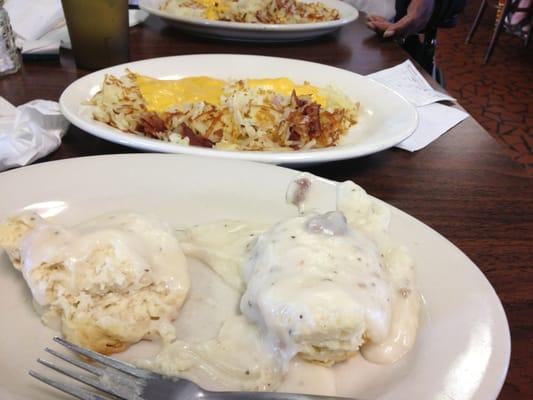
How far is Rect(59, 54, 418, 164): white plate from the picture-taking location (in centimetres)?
102

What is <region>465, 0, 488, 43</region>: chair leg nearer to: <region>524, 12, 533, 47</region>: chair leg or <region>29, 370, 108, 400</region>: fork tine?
<region>524, 12, 533, 47</region>: chair leg

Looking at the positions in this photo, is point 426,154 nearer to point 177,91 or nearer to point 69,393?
point 177,91

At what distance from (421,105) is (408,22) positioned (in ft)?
3.24

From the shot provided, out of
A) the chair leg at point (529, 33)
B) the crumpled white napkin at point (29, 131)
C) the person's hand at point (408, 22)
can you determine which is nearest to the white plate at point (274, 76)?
the crumpled white napkin at point (29, 131)

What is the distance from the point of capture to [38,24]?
1830mm

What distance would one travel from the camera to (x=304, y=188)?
862 mm

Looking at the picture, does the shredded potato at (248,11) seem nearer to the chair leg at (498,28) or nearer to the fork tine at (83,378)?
the fork tine at (83,378)

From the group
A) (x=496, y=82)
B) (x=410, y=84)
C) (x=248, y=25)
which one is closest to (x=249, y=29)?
(x=248, y=25)

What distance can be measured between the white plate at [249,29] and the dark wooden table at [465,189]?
536 mm

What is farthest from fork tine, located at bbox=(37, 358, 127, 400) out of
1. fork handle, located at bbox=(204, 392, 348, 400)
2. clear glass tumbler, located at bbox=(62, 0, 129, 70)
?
clear glass tumbler, located at bbox=(62, 0, 129, 70)

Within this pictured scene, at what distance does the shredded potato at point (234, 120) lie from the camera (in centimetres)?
122

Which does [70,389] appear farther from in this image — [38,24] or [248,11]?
[248,11]

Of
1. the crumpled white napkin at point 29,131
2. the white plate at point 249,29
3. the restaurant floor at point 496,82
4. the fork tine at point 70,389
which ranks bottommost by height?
the restaurant floor at point 496,82

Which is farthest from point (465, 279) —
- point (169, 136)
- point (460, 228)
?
point (169, 136)
